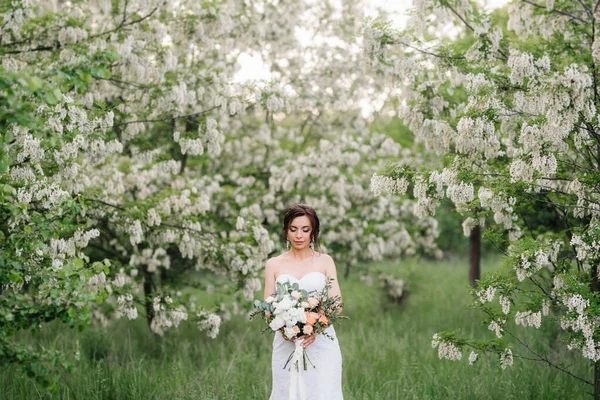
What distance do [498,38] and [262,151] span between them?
605 cm

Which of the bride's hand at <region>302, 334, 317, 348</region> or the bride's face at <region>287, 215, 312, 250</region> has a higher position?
the bride's face at <region>287, 215, 312, 250</region>

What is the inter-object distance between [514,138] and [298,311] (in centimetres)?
342

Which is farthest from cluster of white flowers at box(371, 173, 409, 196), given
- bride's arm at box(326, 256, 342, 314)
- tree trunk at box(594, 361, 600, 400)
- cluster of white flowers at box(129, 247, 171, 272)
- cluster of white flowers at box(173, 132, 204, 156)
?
cluster of white flowers at box(129, 247, 171, 272)

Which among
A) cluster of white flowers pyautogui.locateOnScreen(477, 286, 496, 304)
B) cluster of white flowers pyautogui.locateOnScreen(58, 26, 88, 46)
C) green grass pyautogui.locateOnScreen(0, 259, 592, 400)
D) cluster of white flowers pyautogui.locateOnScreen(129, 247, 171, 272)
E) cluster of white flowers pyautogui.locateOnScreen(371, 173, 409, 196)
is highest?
cluster of white flowers pyautogui.locateOnScreen(58, 26, 88, 46)

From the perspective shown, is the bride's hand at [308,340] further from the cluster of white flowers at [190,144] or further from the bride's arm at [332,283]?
the cluster of white flowers at [190,144]

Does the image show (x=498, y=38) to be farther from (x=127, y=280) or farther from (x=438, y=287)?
(x=438, y=287)

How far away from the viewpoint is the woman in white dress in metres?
4.80

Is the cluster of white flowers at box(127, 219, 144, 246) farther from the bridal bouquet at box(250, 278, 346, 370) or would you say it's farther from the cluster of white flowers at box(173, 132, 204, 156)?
the bridal bouquet at box(250, 278, 346, 370)

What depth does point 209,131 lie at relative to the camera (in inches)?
308

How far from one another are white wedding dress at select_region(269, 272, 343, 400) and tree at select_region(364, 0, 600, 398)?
1360 mm

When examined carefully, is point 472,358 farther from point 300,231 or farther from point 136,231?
point 136,231

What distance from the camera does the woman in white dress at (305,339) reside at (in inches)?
189

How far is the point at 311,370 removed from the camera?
4.85 meters

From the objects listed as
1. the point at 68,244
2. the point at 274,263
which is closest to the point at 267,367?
the point at 68,244
